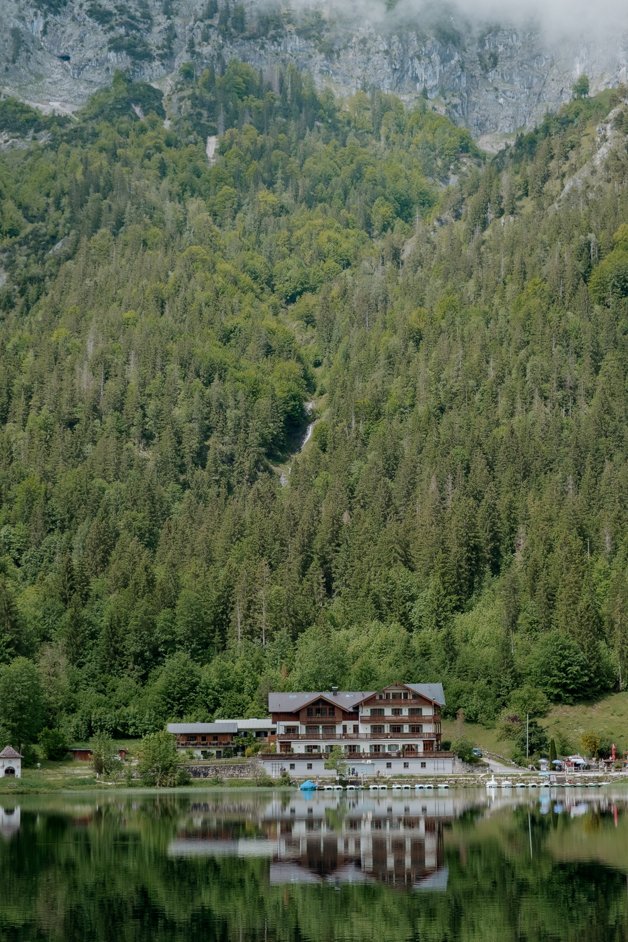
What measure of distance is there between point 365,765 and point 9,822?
5409cm

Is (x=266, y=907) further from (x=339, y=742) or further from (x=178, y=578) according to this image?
(x=178, y=578)

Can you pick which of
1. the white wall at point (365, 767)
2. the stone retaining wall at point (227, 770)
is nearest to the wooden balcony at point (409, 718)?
the white wall at point (365, 767)

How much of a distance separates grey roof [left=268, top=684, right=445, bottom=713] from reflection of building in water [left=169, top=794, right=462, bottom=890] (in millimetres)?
38600

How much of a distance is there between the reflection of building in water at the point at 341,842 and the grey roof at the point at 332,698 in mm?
38600

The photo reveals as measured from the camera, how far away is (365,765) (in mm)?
145750

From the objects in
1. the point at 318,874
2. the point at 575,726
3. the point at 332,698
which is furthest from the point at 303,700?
the point at 318,874

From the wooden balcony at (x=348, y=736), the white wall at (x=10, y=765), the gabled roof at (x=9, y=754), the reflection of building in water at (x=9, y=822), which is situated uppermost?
the wooden balcony at (x=348, y=736)

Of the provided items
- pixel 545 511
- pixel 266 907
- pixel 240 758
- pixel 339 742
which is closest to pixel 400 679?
pixel 339 742

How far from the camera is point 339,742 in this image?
149 m

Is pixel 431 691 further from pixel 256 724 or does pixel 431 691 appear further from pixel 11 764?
pixel 11 764

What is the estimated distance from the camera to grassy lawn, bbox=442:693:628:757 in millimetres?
141875

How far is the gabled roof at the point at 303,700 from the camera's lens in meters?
149

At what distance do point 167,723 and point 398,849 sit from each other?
76723 mm

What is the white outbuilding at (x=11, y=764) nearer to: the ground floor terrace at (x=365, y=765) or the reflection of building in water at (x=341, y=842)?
the ground floor terrace at (x=365, y=765)
